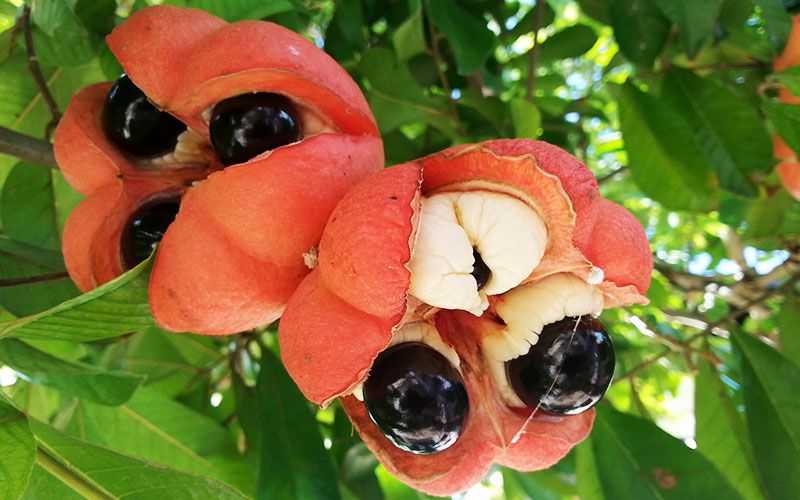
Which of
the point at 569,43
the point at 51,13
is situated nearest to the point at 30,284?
the point at 51,13

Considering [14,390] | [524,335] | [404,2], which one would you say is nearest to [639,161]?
[404,2]

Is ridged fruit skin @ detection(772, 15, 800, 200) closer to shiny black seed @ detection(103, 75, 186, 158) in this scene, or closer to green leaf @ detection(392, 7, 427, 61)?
green leaf @ detection(392, 7, 427, 61)

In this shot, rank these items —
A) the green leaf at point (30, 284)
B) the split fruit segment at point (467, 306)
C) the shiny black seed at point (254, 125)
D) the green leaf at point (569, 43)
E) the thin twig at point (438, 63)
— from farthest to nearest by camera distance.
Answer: the green leaf at point (569, 43) → the thin twig at point (438, 63) → the green leaf at point (30, 284) → the shiny black seed at point (254, 125) → the split fruit segment at point (467, 306)

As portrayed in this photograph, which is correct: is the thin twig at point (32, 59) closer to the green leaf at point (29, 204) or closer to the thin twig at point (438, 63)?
the green leaf at point (29, 204)

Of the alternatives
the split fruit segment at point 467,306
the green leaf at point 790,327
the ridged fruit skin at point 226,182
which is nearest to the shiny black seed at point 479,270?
the split fruit segment at point 467,306

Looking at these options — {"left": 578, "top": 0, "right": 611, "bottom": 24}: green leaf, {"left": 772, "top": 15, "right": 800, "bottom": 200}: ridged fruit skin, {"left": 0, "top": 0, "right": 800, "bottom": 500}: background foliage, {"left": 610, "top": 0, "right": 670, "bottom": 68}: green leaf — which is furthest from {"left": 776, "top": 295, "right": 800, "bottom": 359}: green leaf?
{"left": 578, "top": 0, "right": 611, "bottom": 24}: green leaf

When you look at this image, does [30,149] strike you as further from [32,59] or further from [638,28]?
[638,28]

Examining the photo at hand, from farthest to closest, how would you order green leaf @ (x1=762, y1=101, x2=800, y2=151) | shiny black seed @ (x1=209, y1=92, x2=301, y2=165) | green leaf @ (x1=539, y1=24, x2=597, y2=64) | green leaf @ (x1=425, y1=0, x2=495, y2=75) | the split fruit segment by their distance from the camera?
green leaf @ (x1=539, y1=24, x2=597, y2=64), green leaf @ (x1=425, y1=0, x2=495, y2=75), green leaf @ (x1=762, y1=101, x2=800, y2=151), shiny black seed @ (x1=209, y1=92, x2=301, y2=165), the split fruit segment

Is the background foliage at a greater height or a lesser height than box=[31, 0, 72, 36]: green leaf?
lesser
